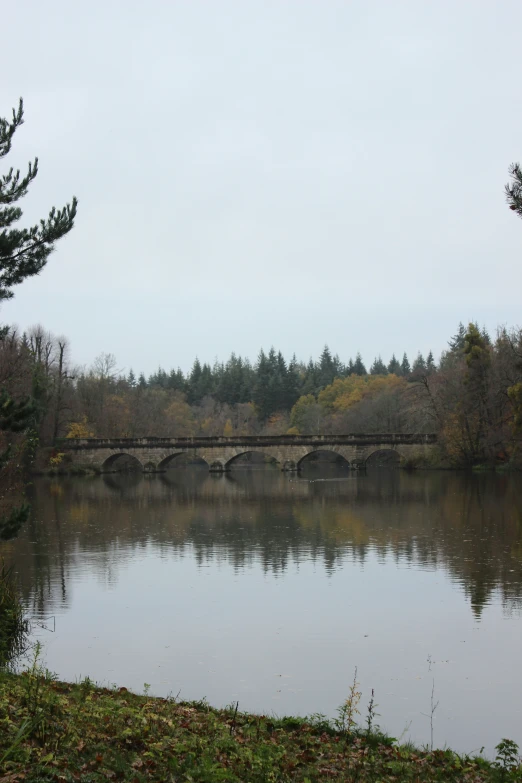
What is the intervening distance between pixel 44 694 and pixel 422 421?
5480cm

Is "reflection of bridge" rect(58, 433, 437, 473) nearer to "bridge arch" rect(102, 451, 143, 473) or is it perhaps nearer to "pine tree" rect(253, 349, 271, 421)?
"bridge arch" rect(102, 451, 143, 473)

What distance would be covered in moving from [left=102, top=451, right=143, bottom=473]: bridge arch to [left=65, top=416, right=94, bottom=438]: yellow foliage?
269 centimetres

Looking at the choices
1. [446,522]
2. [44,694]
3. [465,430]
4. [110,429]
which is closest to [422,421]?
[465,430]

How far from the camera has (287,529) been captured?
26.3m

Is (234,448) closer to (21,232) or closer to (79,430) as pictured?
(79,430)

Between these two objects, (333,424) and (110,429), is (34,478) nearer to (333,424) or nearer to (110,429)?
(110,429)

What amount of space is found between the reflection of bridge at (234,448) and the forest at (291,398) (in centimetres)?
211

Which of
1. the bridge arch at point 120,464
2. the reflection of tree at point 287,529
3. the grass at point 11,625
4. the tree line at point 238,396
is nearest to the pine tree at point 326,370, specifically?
the tree line at point 238,396

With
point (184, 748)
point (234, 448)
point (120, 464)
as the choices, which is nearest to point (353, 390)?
point (234, 448)

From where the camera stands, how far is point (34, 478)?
55562mm

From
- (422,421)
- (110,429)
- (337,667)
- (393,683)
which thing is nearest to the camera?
(393,683)

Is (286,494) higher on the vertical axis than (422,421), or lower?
lower

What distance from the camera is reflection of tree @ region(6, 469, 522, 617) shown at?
734 inches

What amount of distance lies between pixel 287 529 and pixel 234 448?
126 ft
